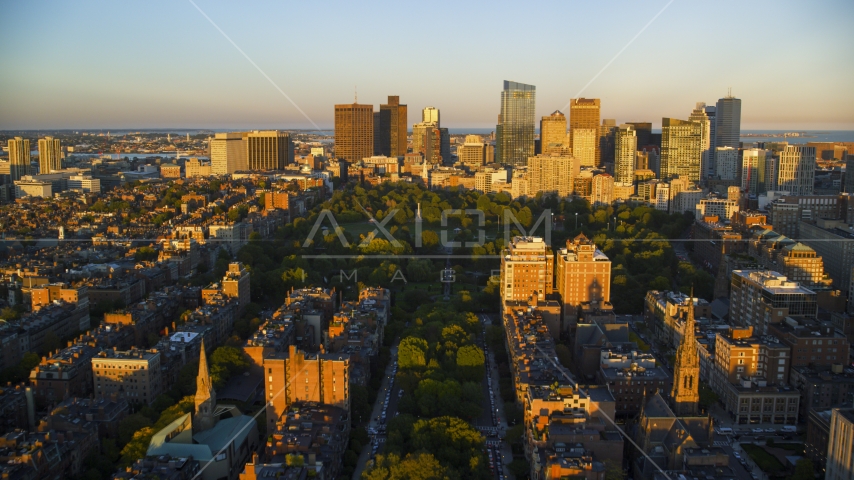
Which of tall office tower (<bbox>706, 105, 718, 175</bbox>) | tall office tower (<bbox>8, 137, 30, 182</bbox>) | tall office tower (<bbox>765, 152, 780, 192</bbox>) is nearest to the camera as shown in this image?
tall office tower (<bbox>765, 152, 780, 192</bbox>)

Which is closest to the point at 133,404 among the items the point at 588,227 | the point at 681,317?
the point at 681,317

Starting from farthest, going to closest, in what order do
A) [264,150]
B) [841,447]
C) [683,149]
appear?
[264,150]
[683,149]
[841,447]

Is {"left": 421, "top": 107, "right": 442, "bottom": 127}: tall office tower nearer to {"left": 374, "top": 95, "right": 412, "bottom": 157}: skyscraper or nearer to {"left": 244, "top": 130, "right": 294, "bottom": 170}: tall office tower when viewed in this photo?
{"left": 374, "top": 95, "right": 412, "bottom": 157}: skyscraper

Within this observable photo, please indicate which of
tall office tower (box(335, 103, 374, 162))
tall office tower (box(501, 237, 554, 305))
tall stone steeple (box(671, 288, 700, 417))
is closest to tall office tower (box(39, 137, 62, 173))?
tall office tower (box(335, 103, 374, 162))

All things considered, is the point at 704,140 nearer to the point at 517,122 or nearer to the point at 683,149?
the point at 683,149

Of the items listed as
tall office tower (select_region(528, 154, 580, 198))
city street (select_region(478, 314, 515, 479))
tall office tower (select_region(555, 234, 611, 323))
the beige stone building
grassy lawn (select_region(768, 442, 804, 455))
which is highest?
tall office tower (select_region(528, 154, 580, 198))

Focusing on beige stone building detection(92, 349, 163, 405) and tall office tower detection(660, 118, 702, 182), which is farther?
tall office tower detection(660, 118, 702, 182)

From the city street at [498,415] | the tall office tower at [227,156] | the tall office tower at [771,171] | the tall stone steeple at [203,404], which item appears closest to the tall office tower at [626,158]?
the tall office tower at [771,171]

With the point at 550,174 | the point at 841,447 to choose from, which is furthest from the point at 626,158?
the point at 841,447
